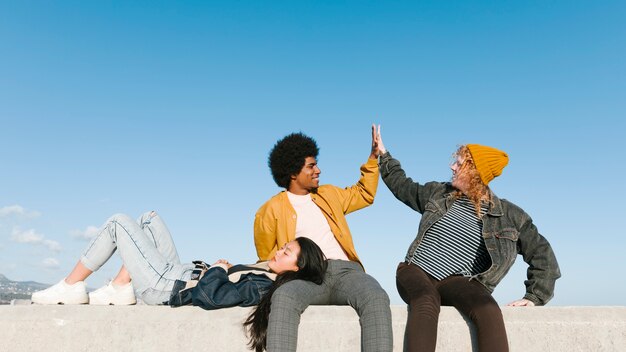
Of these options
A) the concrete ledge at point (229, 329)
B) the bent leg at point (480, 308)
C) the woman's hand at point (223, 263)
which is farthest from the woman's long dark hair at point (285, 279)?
the bent leg at point (480, 308)

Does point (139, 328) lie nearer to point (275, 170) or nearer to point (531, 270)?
point (275, 170)

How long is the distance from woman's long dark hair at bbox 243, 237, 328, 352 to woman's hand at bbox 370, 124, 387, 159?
4.83 ft

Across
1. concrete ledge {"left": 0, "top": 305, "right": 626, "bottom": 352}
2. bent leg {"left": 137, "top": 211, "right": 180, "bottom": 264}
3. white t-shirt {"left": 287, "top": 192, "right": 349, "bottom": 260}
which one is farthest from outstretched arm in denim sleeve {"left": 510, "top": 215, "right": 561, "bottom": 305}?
bent leg {"left": 137, "top": 211, "right": 180, "bottom": 264}

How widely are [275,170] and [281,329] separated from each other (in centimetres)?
246

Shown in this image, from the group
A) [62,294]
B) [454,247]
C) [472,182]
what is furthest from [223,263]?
[472,182]

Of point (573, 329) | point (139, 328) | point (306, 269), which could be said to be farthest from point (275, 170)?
point (573, 329)

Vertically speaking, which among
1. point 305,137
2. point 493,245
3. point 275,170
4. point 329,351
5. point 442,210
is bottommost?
point 329,351

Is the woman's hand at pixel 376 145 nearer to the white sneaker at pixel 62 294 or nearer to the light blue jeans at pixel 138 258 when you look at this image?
the light blue jeans at pixel 138 258

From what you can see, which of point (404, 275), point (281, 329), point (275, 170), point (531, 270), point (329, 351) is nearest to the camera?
point (281, 329)

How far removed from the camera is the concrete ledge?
3.86m

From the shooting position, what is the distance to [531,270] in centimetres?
447

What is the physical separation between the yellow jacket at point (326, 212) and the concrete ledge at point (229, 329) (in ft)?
3.63

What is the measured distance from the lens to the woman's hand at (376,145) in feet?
17.5

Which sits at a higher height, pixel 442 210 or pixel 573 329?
pixel 442 210
